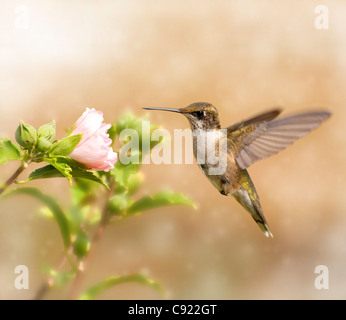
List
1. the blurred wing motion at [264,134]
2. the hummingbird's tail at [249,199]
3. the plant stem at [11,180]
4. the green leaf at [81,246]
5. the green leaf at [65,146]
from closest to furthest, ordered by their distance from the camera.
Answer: the plant stem at [11,180] → the green leaf at [65,146] → the green leaf at [81,246] → the blurred wing motion at [264,134] → the hummingbird's tail at [249,199]

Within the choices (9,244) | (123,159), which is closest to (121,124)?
(123,159)

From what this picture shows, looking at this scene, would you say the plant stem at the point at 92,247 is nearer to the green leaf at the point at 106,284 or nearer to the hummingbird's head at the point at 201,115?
the green leaf at the point at 106,284

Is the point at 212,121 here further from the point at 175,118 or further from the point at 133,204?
the point at 175,118

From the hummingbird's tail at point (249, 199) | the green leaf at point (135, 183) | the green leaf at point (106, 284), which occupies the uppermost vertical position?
the hummingbird's tail at point (249, 199)

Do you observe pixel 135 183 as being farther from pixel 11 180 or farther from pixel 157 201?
pixel 11 180

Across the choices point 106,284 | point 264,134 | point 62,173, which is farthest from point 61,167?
point 264,134

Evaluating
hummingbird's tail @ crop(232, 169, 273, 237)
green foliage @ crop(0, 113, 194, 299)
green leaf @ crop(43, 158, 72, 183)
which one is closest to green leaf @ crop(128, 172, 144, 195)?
green foliage @ crop(0, 113, 194, 299)

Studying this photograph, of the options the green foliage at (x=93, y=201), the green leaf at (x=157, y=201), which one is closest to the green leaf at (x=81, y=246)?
the green foliage at (x=93, y=201)
